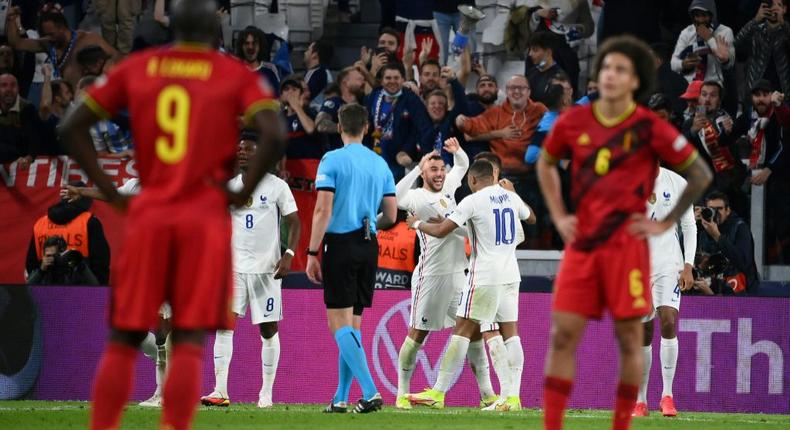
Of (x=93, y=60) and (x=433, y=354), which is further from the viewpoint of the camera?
(x=93, y=60)

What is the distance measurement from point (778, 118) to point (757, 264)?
163 cm

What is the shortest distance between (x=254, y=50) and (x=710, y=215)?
555 centimetres

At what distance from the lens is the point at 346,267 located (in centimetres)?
1118

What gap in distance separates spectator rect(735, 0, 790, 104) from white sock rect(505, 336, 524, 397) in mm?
5014

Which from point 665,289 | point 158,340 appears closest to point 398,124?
point 158,340

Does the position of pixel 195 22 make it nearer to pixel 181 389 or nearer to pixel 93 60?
pixel 181 389

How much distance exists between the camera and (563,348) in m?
7.26

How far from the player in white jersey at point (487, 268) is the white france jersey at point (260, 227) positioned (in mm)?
1211

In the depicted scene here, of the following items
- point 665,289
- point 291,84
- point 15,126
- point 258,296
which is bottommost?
point 258,296

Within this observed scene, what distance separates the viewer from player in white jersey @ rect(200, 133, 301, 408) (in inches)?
489

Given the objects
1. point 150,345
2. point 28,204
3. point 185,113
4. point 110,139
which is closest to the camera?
point 185,113

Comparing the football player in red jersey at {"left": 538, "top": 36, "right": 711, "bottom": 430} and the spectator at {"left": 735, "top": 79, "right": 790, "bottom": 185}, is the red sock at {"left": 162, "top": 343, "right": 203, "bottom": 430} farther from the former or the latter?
the spectator at {"left": 735, "top": 79, "right": 790, "bottom": 185}

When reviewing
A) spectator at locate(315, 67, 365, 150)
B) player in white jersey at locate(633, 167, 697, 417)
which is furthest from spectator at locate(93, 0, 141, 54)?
player in white jersey at locate(633, 167, 697, 417)

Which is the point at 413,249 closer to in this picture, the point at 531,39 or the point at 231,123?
the point at 531,39
